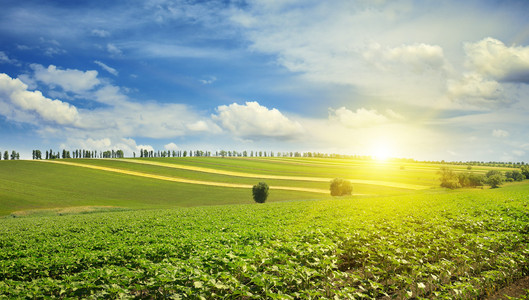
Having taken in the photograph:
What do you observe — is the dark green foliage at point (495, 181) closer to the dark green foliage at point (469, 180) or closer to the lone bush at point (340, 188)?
the dark green foliage at point (469, 180)

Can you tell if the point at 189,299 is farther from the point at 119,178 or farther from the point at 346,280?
the point at 119,178

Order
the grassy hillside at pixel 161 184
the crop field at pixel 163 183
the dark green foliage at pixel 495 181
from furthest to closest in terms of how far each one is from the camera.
A: 1. the dark green foliage at pixel 495 181
2. the crop field at pixel 163 183
3. the grassy hillside at pixel 161 184

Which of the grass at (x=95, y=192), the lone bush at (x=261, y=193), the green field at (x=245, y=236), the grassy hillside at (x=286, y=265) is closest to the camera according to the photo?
the grassy hillside at (x=286, y=265)

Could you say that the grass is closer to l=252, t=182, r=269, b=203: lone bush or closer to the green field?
the green field

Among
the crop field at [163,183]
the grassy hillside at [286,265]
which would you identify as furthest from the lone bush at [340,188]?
the grassy hillside at [286,265]

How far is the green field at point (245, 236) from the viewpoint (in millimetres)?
8180

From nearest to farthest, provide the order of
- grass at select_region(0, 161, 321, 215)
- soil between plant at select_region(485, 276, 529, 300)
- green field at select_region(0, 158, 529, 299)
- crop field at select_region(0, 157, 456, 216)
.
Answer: green field at select_region(0, 158, 529, 299) < soil between plant at select_region(485, 276, 529, 300) < grass at select_region(0, 161, 321, 215) < crop field at select_region(0, 157, 456, 216)

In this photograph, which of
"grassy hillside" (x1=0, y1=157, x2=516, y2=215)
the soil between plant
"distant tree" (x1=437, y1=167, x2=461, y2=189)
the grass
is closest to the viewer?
the soil between plant

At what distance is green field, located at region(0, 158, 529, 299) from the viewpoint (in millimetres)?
8180

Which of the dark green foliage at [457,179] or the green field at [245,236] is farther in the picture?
the dark green foliage at [457,179]

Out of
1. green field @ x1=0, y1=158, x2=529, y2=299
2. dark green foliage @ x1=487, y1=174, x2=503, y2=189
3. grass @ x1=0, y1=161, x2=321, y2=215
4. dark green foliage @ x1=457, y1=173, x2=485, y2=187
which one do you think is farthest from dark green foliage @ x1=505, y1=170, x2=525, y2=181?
grass @ x1=0, y1=161, x2=321, y2=215

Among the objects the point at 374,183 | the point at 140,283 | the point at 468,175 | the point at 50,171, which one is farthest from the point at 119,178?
the point at 468,175

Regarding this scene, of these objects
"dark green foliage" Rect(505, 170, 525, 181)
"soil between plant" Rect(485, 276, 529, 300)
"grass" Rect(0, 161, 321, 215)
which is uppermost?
"soil between plant" Rect(485, 276, 529, 300)

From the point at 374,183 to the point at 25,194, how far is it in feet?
336
